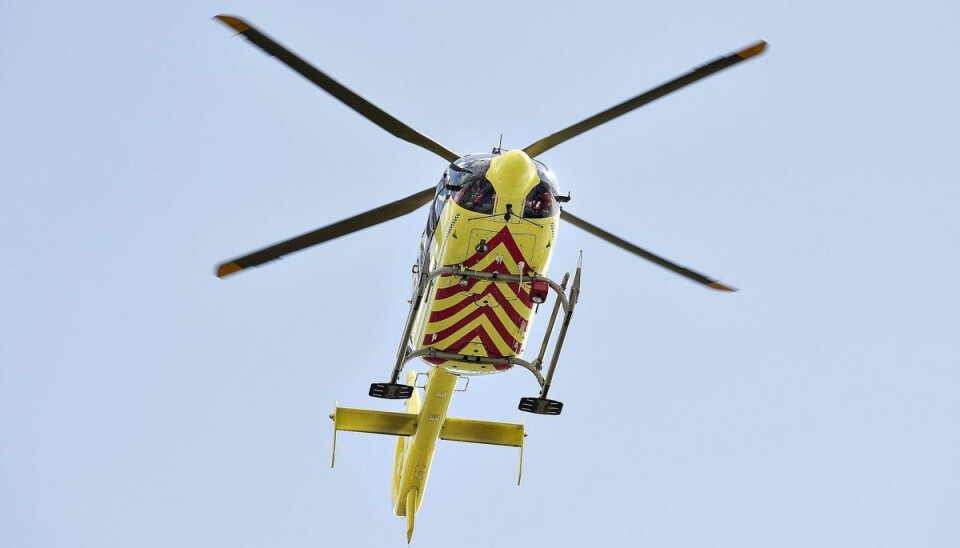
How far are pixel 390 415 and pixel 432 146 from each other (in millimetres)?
6112

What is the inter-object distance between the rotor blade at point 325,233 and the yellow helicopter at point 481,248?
0.05 ft

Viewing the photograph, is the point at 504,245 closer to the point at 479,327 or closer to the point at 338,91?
the point at 479,327

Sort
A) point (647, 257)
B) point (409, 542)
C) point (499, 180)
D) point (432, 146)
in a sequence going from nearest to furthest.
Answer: point (499, 180), point (432, 146), point (647, 257), point (409, 542)

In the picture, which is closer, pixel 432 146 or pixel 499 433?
pixel 432 146

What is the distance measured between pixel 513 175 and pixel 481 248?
116 centimetres

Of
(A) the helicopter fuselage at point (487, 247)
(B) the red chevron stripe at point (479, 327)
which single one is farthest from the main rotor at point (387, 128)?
(B) the red chevron stripe at point (479, 327)

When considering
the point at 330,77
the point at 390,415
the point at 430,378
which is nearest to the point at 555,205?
the point at 330,77

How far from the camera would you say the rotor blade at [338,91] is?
16141 mm

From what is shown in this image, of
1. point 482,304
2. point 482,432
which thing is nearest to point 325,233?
point 482,304

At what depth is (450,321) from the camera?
1827cm

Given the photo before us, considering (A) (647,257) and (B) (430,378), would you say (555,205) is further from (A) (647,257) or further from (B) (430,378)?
(B) (430,378)

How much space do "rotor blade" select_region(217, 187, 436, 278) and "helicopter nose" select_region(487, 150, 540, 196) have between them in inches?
69.7

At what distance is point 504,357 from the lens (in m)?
18.8

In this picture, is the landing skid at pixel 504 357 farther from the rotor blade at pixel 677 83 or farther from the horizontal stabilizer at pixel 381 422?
the horizontal stabilizer at pixel 381 422
